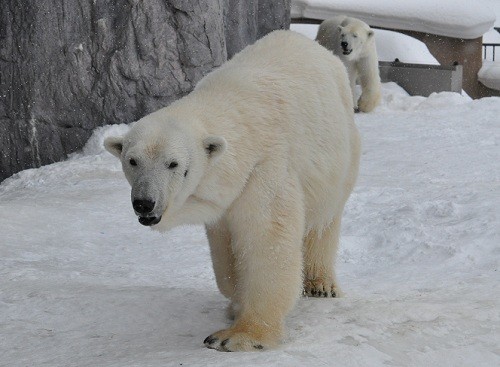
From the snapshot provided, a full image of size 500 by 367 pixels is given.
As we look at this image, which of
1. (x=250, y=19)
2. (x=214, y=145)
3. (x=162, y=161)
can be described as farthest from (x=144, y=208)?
(x=250, y=19)

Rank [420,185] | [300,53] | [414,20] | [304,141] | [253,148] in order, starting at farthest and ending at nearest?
[414,20], [420,185], [300,53], [304,141], [253,148]

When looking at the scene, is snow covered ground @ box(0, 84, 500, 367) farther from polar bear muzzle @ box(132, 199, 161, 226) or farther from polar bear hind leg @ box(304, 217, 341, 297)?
polar bear muzzle @ box(132, 199, 161, 226)

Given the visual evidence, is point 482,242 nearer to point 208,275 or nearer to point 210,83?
point 208,275

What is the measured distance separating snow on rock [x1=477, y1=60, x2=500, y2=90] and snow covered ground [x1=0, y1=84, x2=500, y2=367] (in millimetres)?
7237

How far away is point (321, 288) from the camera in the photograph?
13.9 feet

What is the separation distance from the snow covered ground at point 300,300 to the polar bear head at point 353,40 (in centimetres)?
240

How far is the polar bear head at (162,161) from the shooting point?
3.00m

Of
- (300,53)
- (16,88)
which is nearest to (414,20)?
(16,88)

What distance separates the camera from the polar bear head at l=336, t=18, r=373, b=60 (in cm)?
1123

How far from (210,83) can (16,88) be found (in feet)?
19.0

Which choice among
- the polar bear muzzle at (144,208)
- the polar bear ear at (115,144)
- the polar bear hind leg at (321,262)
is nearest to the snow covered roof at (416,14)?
the polar bear hind leg at (321,262)

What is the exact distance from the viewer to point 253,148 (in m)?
3.35

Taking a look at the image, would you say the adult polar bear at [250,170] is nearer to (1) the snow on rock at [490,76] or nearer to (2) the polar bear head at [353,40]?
(2) the polar bear head at [353,40]

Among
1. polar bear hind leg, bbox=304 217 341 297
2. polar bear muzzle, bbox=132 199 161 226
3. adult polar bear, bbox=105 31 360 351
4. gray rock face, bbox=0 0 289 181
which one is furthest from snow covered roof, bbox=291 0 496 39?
polar bear muzzle, bbox=132 199 161 226
